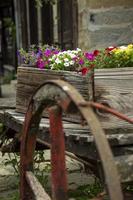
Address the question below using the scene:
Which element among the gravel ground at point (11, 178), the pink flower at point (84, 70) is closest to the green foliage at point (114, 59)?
the pink flower at point (84, 70)

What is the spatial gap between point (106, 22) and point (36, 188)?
3.43 meters

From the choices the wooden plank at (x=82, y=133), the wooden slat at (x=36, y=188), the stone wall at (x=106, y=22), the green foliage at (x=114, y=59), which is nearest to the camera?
the wooden plank at (x=82, y=133)

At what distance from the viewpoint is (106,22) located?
222 inches

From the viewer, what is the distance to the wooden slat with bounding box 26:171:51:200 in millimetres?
2428

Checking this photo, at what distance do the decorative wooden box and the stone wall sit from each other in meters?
2.36

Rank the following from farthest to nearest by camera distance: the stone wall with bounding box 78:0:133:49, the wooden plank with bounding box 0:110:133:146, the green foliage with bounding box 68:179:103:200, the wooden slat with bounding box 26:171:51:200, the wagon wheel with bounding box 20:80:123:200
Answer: the stone wall with bounding box 78:0:133:49 < the green foliage with bounding box 68:179:103:200 < the wooden slat with bounding box 26:171:51:200 < the wooden plank with bounding box 0:110:133:146 < the wagon wheel with bounding box 20:80:123:200

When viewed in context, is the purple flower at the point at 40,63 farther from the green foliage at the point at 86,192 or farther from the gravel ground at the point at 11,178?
the green foliage at the point at 86,192

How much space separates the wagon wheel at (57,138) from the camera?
1711mm

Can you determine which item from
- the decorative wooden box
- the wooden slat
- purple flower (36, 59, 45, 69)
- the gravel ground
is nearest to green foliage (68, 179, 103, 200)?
the gravel ground

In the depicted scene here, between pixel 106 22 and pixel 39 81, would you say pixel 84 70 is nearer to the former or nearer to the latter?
pixel 39 81

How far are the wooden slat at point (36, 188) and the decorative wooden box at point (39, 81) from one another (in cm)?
46

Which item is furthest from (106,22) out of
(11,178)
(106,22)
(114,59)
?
(114,59)

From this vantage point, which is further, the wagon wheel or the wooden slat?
the wooden slat

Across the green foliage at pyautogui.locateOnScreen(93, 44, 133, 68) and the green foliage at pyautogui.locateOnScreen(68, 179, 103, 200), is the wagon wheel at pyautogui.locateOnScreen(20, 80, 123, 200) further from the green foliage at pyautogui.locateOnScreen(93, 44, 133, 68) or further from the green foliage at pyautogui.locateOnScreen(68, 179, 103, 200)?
the green foliage at pyautogui.locateOnScreen(68, 179, 103, 200)
